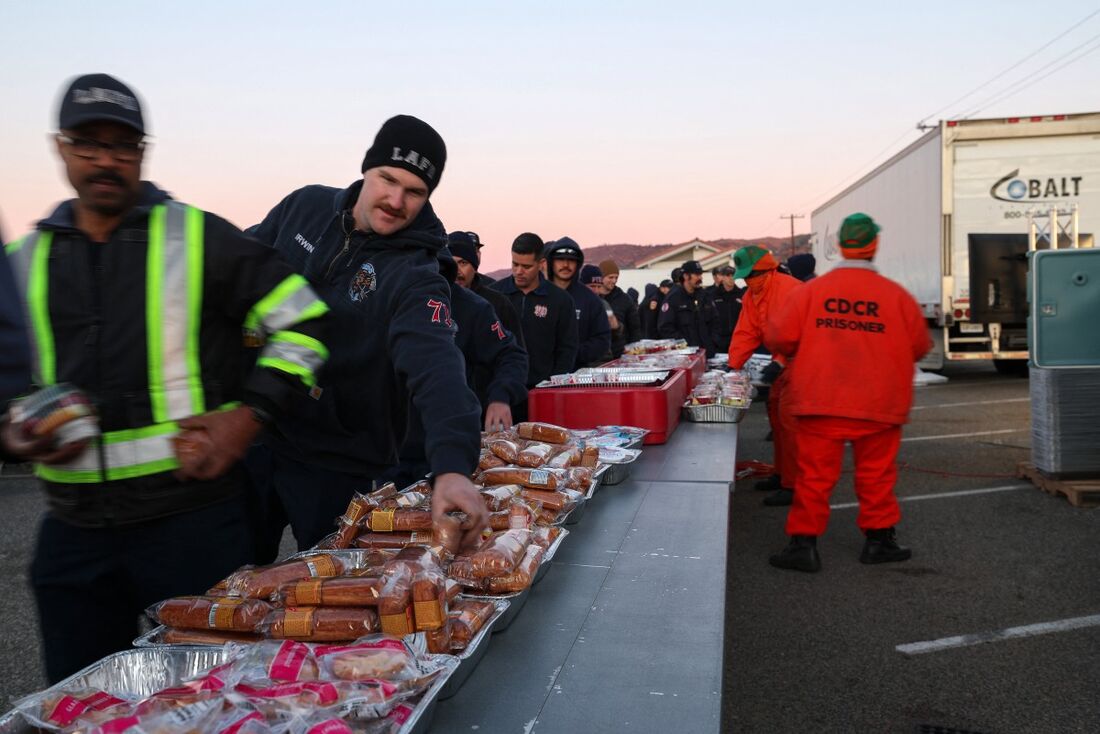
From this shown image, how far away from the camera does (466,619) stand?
1.71 m

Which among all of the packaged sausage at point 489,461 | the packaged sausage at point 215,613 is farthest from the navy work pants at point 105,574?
the packaged sausage at point 489,461

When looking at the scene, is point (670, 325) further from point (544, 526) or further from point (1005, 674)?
point (544, 526)

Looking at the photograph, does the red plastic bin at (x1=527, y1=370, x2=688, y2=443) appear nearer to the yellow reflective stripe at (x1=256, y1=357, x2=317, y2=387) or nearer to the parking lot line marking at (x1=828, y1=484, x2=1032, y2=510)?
the yellow reflective stripe at (x1=256, y1=357, x2=317, y2=387)

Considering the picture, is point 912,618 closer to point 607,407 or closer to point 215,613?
point 607,407

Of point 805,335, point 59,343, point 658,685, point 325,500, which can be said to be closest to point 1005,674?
point 805,335

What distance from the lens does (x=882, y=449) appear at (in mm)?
4875

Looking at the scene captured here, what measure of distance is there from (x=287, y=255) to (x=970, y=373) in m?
16.8

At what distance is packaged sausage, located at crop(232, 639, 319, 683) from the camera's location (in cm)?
139

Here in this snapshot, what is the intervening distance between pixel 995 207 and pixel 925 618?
35.4ft

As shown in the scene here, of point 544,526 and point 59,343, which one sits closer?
point 59,343

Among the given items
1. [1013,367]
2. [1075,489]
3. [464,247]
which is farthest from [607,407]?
[1013,367]

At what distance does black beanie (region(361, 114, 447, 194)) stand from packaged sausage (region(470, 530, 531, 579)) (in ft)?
3.46

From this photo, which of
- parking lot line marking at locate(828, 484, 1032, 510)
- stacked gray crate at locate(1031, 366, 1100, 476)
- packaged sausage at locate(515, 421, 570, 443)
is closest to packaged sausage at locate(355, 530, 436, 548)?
packaged sausage at locate(515, 421, 570, 443)

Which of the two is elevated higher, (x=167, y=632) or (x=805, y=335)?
(x=805, y=335)
